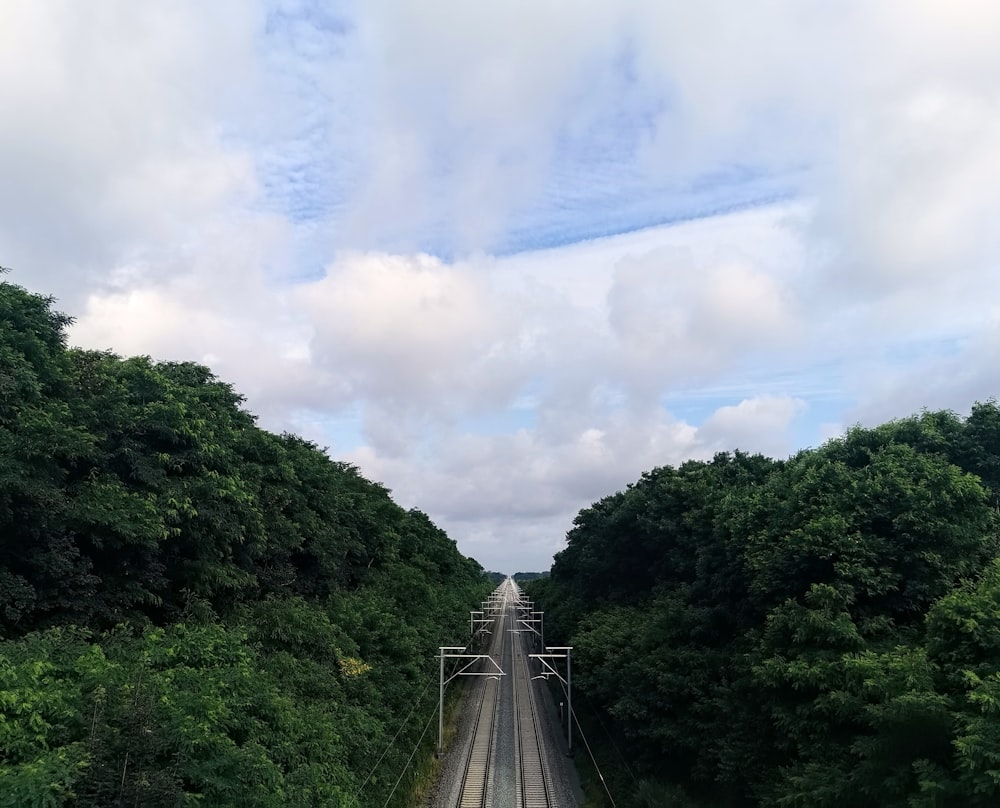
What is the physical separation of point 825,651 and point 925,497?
554 centimetres

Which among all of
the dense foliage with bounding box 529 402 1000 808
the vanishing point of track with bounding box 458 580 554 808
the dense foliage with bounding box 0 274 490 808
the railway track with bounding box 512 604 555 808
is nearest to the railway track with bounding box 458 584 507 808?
the vanishing point of track with bounding box 458 580 554 808

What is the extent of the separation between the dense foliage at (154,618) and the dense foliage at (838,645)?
11330mm

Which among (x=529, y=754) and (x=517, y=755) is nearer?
(x=517, y=755)

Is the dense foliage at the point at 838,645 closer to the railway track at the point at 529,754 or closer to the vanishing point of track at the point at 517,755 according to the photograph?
the railway track at the point at 529,754

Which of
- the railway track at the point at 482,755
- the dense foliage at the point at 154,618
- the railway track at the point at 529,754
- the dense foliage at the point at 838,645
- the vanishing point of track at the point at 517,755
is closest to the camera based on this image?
the dense foliage at the point at 154,618

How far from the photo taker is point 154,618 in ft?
69.1

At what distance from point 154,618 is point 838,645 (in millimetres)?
20631

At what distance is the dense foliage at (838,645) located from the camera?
1330 centimetres

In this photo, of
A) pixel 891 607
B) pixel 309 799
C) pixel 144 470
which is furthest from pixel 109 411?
pixel 891 607

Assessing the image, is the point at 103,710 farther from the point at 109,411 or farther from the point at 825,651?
the point at 825,651

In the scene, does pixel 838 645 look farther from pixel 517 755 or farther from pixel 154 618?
pixel 517 755

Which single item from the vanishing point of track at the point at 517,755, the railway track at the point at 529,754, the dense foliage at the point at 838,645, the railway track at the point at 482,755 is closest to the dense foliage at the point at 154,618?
the railway track at the point at 482,755

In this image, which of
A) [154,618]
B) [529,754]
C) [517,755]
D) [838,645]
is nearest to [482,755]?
[517,755]

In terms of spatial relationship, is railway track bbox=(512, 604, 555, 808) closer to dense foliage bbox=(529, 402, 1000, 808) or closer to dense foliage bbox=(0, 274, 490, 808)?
dense foliage bbox=(529, 402, 1000, 808)
